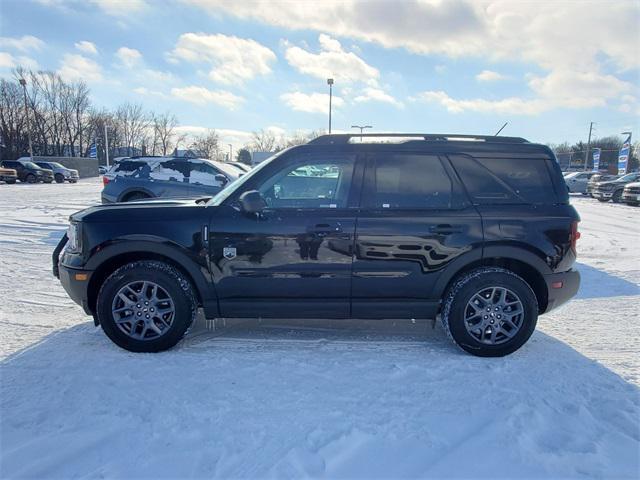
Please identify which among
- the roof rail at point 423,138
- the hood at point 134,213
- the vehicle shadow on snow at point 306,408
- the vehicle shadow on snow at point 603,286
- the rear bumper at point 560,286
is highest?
the roof rail at point 423,138

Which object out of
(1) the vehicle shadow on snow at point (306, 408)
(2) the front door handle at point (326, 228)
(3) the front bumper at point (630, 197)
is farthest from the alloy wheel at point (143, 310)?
(3) the front bumper at point (630, 197)

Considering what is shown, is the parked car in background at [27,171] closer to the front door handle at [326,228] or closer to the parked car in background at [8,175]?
the parked car in background at [8,175]

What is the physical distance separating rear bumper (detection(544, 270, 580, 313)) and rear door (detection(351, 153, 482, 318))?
0.73 meters

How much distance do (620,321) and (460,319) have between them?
2.26 m

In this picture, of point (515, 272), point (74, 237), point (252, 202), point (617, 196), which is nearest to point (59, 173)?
point (74, 237)

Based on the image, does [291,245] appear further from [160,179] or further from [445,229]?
[160,179]

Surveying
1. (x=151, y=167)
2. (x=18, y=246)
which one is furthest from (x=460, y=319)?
(x=151, y=167)

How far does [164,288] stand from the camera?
3424 mm

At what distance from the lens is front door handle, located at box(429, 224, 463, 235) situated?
3.43 metres

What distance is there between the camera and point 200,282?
11.4ft

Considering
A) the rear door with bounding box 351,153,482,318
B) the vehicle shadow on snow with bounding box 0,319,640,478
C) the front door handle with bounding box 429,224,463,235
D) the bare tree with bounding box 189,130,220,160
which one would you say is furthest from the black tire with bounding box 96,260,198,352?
the bare tree with bounding box 189,130,220,160

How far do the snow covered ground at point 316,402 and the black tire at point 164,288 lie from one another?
0.44ft

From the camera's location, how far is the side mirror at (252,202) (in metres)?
3.32

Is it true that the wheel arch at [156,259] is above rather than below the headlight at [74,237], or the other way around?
below
